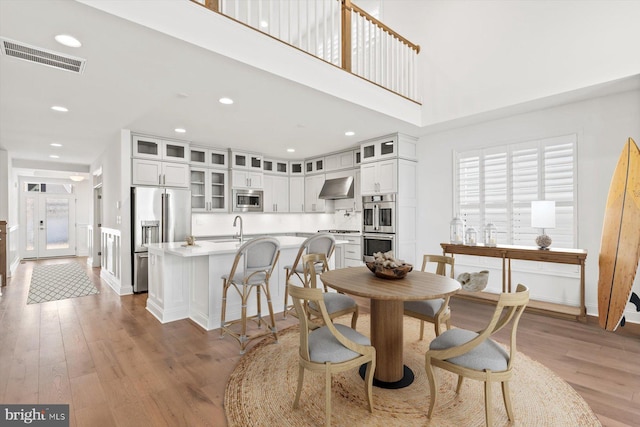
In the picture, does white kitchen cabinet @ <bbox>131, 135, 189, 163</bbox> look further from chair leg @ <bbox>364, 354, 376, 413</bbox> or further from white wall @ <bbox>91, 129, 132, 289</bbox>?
chair leg @ <bbox>364, 354, 376, 413</bbox>

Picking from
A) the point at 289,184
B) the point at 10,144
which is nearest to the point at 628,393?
the point at 289,184

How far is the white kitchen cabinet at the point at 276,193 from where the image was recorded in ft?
24.5

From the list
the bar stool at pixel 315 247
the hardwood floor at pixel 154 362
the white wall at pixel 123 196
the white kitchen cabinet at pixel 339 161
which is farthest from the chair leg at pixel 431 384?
the white kitchen cabinet at pixel 339 161

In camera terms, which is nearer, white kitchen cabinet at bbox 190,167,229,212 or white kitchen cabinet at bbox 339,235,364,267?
white kitchen cabinet at bbox 339,235,364,267

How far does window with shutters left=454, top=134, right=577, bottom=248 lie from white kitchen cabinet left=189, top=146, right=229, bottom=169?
456cm

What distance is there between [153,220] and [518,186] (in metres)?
5.72

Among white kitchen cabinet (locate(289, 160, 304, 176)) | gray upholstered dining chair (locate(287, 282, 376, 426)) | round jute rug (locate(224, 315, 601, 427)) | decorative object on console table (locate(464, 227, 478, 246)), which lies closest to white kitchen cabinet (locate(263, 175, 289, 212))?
white kitchen cabinet (locate(289, 160, 304, 176))

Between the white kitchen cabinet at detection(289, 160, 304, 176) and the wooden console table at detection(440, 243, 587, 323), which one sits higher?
the white kitchen cabinet at detection(289, 160, 304, 176)

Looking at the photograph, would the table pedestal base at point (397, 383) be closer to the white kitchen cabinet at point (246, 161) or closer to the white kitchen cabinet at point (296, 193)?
the white kitchen cabinet at point (246, 161)

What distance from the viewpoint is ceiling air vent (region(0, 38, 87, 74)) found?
8.54 feet

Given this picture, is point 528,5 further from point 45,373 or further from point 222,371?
point 45,373

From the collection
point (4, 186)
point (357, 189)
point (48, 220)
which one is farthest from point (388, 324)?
point (48, 220)

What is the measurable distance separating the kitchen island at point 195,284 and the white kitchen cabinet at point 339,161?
312 cm

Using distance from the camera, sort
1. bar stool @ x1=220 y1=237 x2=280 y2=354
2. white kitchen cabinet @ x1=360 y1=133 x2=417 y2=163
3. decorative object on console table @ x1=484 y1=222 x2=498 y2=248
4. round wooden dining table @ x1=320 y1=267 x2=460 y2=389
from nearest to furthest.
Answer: round wooden dining table @ x1=320 y1=267 x2=460 y2=389 < bar stool @ x1=220 y1=237 x2=280 y2=354 < decorative object on console table @ x1=484 y1=222 x2=498 y2=248 < white kitchen cabinet @ x1=360 y1=133 x2=417 y2=163
